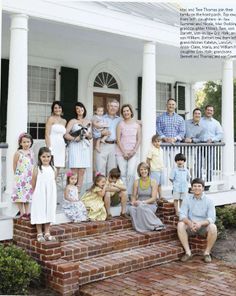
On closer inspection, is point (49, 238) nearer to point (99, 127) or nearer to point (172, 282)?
point (172, 282)

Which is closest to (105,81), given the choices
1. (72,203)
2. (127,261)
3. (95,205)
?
(95,205)

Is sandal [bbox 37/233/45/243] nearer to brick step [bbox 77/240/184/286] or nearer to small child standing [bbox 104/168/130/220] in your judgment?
brick step [bbox 77/240/184/286]

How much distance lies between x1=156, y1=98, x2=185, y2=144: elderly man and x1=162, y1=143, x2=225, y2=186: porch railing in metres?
0.17

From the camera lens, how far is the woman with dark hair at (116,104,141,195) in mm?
7633

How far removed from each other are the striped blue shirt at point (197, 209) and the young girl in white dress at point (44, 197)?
2.23 metres

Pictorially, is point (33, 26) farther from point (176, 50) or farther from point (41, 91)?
point (176, 50)

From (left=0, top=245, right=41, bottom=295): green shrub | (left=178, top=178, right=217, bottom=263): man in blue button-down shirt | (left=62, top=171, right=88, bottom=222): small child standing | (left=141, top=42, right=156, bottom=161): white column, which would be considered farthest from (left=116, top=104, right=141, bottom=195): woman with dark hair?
(left=0, top=245, right=41, bottom=295): green shrub

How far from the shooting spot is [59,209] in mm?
7164

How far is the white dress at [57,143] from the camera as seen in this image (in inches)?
281

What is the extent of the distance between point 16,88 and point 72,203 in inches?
77.3

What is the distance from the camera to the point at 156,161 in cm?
789

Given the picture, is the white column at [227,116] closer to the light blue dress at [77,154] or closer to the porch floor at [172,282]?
the porch floor at [172,282]

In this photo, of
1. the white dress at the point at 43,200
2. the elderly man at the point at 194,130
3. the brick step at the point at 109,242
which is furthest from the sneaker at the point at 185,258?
the elderly man at the point at 194,130

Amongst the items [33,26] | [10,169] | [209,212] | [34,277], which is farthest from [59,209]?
[33,26]
